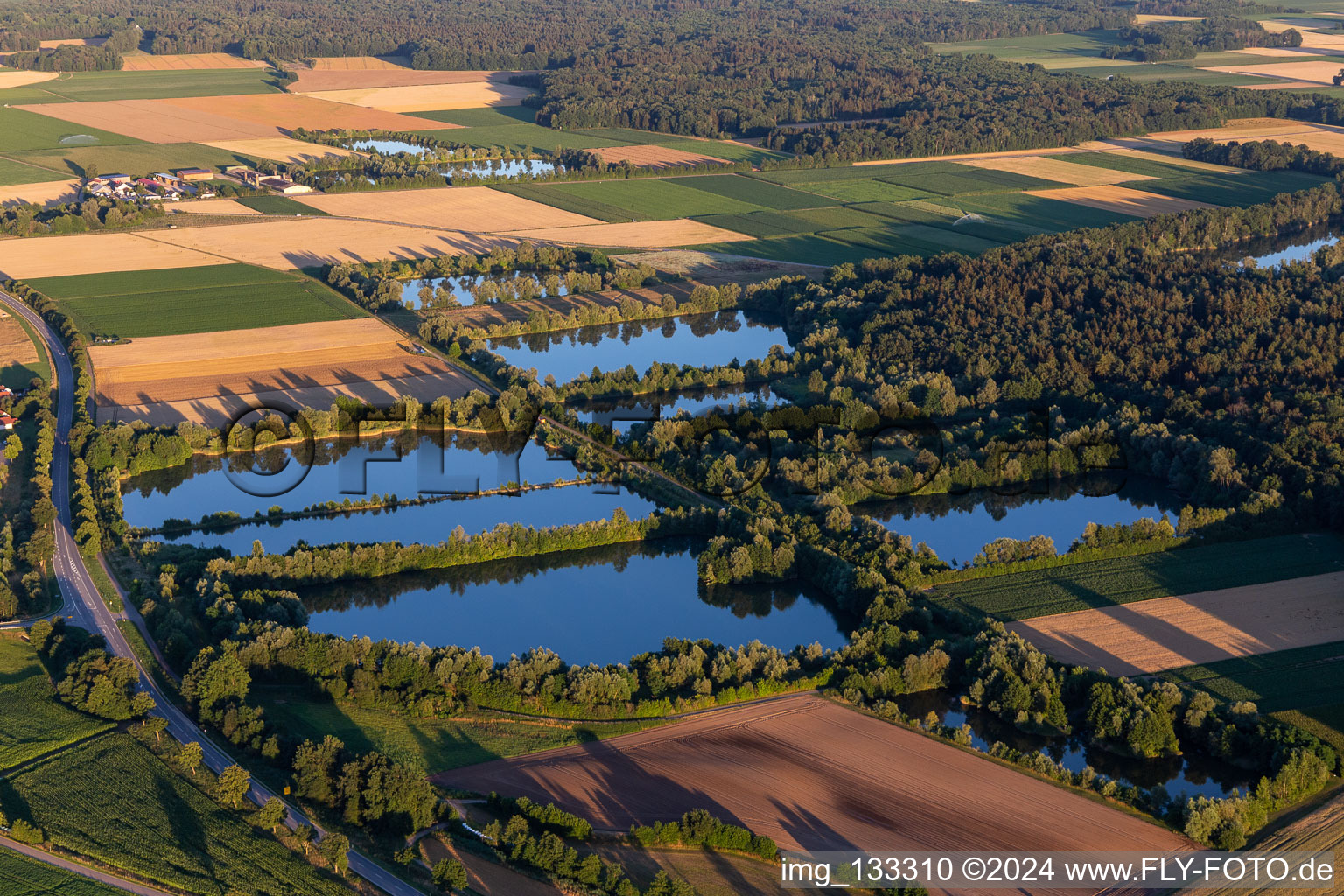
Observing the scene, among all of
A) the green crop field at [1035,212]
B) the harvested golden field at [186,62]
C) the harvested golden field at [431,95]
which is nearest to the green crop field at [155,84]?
the harvested golden field at [186,62]

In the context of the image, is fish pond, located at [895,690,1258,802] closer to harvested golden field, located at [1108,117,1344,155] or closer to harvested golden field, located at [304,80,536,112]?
harvested golden field, located at [1108,117,1344,155]

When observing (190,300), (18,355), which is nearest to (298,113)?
(190,300)

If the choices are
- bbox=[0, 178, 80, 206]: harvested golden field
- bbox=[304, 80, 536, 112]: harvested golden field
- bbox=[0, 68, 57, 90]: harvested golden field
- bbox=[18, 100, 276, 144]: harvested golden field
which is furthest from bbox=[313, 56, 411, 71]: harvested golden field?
bbox=[0, 178, 80, 206]: harvested golden field

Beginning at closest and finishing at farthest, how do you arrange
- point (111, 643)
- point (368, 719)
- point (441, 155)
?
1. point (368, 719)
2. point (111, 643)
3. point (441, 155)

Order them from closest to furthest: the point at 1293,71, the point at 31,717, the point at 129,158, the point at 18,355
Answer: the point at 31,717
the point at 18,355
the point at 129,158
the point at 1293,71

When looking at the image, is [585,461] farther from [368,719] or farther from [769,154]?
[769,154]

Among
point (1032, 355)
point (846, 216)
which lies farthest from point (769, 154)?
point (1032, 355)

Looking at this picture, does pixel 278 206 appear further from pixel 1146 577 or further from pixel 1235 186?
pixel 1235 186
